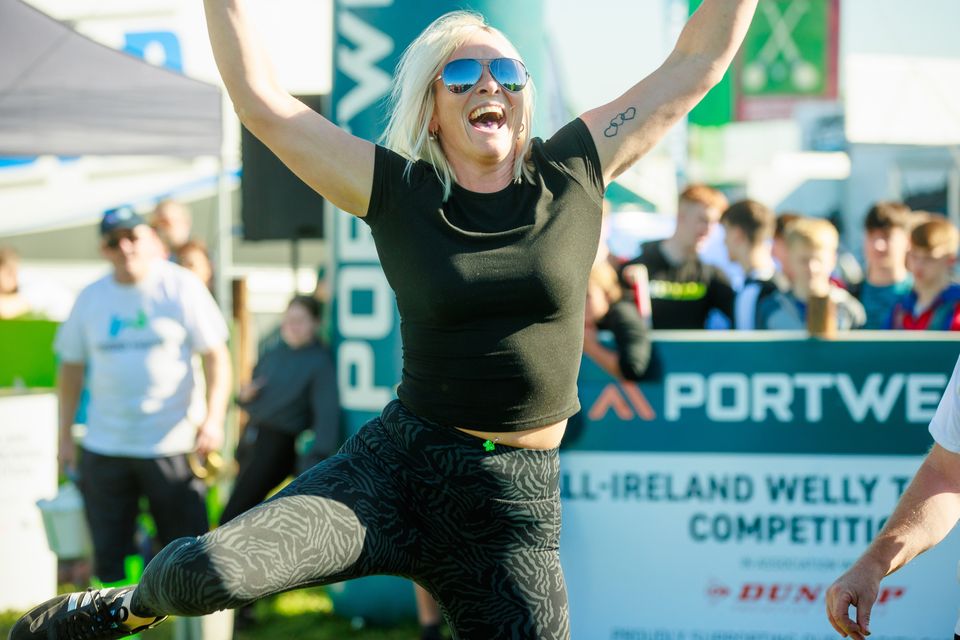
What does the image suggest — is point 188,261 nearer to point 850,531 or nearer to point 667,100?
point 850,531

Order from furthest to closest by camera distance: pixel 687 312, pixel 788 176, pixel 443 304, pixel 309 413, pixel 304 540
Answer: pixel 788 176 < pixel 309 413 < pixel 687 312 < pixel 443 304 < pixel 304 540

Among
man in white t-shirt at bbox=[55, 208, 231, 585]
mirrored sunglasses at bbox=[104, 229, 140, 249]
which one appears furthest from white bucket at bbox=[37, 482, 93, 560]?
mirrored sunglasses at bbox=[104, 229, 140, 249]

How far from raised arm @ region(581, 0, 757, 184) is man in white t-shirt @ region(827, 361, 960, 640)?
1.02 metres

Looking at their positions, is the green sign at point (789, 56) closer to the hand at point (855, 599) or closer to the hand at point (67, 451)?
the hand at point (67, 451)

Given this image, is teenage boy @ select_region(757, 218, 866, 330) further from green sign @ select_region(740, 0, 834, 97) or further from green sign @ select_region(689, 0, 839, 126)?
green sign @ select_region(740, 0, 834, 97)

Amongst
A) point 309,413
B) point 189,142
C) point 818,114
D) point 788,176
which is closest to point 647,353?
point 309,413

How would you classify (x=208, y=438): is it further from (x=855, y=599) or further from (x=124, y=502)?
(x=855, y=599)

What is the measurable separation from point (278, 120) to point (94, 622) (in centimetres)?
131

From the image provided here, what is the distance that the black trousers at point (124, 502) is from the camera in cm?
566

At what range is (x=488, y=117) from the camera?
3051mm

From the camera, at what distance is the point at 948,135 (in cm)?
1641

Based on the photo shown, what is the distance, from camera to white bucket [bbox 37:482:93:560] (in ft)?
19.2

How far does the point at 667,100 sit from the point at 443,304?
2.81ft

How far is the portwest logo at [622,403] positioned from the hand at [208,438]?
1.88 metres
